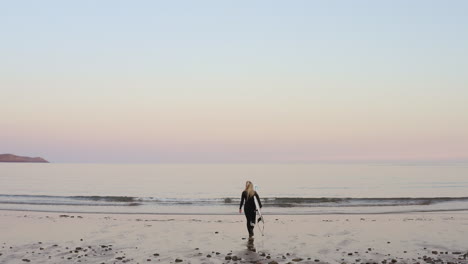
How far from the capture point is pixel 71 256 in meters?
13.2

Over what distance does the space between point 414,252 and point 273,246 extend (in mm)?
4842

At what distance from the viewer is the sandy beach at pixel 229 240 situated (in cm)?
1306

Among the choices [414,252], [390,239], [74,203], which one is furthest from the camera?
[74,203]

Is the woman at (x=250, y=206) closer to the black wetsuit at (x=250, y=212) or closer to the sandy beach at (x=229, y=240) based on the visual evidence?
the black wetsuit at (x=250, y=212)

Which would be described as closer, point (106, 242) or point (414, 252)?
point (414, 252)

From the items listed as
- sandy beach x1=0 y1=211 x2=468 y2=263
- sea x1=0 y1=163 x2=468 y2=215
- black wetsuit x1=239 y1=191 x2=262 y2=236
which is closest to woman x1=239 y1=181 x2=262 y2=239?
black wetsuit x1=239 y1=191 x2=262 y2=236

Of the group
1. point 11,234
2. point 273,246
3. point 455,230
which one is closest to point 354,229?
point 455,230

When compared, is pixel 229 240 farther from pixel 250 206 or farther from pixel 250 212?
pixel 250 206

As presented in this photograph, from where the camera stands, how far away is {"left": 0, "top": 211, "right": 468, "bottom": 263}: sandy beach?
13062 millimetres

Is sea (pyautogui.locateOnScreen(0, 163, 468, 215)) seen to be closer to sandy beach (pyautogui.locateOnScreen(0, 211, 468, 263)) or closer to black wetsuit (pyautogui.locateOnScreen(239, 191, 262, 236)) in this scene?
sandy beach (pyautogui.locateOnScreen(0, 211, 468, 263))

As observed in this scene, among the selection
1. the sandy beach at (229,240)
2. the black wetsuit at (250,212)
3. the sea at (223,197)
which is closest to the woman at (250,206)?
the black wetsuit at (250,212)

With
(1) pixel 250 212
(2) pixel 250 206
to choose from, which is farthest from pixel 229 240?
(2) pixel 250 206

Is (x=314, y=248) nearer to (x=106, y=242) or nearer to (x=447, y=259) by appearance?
(x=447, y=259)

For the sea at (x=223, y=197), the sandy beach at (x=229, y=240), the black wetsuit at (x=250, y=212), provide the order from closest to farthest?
the sandy beach at (x=229, y=240) → the black wetsuit at (x=250, y=212) → the sea at (x=223, y=197)
